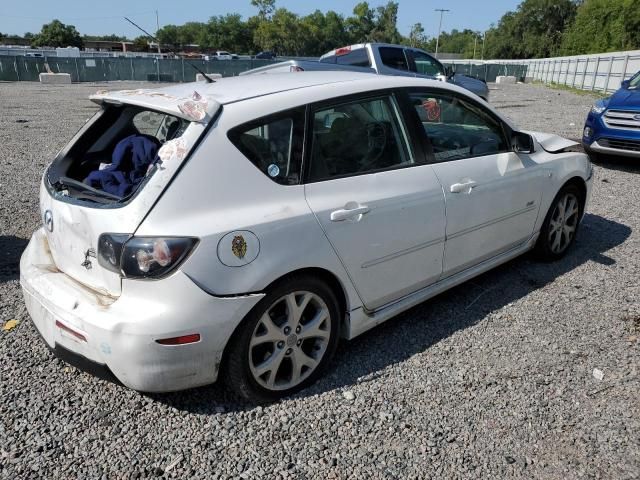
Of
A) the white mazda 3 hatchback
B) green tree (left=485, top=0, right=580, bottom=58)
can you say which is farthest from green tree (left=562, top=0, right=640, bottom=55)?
the white mazda 3 hatchback

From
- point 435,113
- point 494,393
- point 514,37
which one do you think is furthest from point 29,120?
point 514,37

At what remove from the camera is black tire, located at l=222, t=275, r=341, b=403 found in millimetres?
2512

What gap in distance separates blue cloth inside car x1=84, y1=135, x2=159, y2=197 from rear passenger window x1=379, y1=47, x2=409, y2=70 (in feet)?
32.7

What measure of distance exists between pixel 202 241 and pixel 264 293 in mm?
400

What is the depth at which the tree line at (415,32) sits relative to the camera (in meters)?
48.8

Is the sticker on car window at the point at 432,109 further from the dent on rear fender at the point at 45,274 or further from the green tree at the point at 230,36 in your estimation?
the green tree at the point at 230,36

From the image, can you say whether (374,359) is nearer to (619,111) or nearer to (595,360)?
(595,360)

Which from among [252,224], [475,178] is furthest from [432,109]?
[252,224]

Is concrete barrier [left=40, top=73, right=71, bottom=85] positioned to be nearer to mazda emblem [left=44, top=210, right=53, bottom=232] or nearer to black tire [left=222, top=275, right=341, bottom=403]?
mazda emblem [left=44, top=210, right=53, bottom=232]

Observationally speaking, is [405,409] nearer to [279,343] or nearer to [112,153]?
[279,343]

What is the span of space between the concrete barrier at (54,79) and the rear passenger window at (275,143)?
3364 centimetres

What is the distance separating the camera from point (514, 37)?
9200 cm

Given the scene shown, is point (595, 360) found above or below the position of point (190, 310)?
below

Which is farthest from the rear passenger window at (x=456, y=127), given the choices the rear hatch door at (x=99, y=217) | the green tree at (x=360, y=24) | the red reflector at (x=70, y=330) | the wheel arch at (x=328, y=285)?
the green tree at (x=360, y=24)
